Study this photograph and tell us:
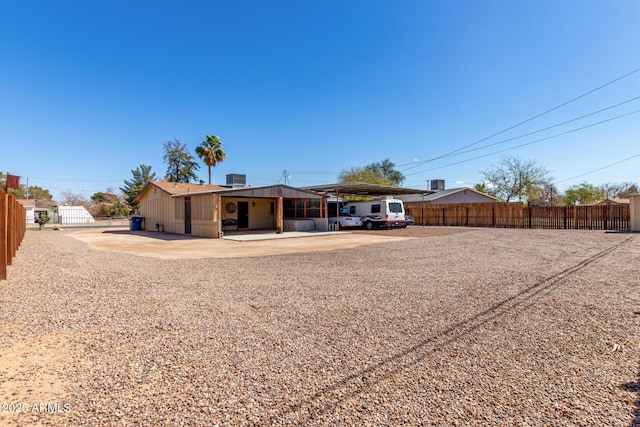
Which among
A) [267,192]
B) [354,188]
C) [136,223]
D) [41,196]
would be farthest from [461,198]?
[41,196]

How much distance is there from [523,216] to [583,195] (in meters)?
36.2

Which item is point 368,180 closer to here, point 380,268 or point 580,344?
point 380,268

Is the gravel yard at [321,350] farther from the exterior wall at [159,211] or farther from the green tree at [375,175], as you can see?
the green tree at [375,175]

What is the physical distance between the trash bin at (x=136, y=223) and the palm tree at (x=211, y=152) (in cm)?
1379

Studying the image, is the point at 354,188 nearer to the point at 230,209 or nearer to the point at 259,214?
the point at 259,214

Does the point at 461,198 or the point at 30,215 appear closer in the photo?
the point at 461,198

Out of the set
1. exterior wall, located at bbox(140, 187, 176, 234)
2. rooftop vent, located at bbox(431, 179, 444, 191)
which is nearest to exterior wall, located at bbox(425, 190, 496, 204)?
rooftop vent, located at bbox(431, 179, 444, 191)

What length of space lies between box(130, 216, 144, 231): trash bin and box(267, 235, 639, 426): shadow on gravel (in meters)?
24.5

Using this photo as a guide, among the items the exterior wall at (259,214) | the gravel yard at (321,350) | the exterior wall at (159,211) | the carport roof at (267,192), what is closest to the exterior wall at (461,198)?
the exterior wall at (259,214)

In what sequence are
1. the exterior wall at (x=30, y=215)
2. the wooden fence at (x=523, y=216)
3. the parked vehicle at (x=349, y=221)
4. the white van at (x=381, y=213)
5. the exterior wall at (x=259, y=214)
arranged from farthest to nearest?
the exterior wall at (x=30, y=215) < the parked vehicle at (x=349, y=221) < the white van at (x=381, y=213) < the exterior wall at (x=259, y=214) < the wooden fence at (x=523, y=216)

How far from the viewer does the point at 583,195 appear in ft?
159

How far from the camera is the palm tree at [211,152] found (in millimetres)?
36031

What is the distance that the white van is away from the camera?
21156 mm

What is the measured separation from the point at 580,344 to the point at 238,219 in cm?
1951
